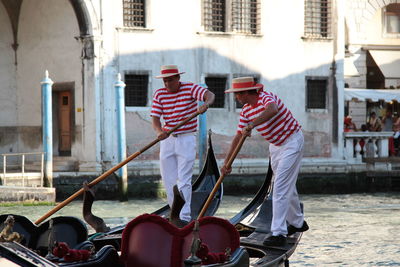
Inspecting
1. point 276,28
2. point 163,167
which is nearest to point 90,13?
point 276,28

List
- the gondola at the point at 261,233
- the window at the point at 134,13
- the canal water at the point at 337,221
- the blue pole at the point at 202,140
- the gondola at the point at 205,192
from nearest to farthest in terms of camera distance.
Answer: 1. the gondola at the point at 261,233
2. the gondola at the point at 205,192
3. the canal water at the point at 337,221
4. the blue pole at the point at 202,140
5. the window at the point at 134,13

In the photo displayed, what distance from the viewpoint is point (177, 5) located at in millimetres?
9055

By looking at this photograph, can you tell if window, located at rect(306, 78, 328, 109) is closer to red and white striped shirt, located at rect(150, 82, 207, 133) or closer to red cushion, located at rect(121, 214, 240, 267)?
red and white striped shirt, located at rect(150, 82, 207, 133)

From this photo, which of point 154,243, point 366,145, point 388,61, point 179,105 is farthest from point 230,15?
point 154,243

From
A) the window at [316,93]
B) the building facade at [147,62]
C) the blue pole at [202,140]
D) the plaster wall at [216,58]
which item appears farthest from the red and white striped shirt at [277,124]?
the window at [316,93]

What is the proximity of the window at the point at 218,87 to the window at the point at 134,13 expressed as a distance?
2.92ft

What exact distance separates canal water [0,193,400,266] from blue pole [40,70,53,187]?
0.33m

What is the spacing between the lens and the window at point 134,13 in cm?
885

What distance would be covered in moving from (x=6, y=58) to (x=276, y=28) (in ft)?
8.89

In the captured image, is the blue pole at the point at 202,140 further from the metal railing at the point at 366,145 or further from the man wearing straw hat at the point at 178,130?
the man wearing straw hat at the point at 178,130

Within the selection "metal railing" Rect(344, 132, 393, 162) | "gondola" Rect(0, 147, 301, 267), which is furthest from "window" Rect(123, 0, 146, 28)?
"gondola" Rect(0, 147, 301, 267)

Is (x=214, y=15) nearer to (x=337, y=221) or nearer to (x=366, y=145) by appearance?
(x=366, y=145)

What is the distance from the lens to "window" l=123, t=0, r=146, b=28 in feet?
29.0

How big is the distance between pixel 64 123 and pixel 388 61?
5.38 meters
